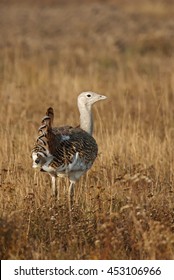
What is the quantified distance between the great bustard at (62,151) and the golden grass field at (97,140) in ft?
0.69

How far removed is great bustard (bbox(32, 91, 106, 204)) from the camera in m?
6.02

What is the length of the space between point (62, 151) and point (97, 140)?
235 cm

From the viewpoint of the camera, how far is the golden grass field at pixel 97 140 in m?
5.38

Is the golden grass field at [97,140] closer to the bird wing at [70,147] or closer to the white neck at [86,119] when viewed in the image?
the bird wing at [70,147]

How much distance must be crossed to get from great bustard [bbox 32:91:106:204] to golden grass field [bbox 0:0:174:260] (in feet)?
0.69

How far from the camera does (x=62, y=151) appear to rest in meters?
6.25

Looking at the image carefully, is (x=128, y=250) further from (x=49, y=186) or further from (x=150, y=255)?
(x=49, y=186)

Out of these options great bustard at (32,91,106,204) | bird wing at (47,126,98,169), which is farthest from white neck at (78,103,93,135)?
bird wing at (47,126,98,169)

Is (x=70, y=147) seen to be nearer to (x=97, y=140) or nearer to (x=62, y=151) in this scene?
(x=62, y=151)

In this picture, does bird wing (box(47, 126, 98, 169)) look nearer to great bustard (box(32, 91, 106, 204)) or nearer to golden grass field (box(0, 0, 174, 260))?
great bustard (box(32, 91, 106, 204))

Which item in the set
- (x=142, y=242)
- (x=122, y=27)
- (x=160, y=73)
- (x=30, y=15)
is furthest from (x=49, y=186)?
(x=30, y=15)

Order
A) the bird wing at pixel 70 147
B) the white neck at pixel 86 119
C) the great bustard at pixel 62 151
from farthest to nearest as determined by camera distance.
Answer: the white neck at pixel 86 119 < the bird wing at pixel 70 147 < the great bustard at pixel 62 151

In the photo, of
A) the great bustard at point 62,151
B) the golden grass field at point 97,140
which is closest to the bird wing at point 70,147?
the great bustard at point 62,151

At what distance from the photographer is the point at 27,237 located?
548cm
